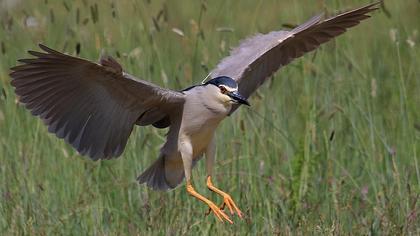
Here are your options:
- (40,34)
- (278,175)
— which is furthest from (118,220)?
(40,34)

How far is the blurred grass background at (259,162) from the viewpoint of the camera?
679cm

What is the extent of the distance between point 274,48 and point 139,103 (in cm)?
92

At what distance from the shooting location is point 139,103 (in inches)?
261

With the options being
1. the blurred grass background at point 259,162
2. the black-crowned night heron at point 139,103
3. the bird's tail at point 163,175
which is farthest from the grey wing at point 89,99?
the blurred grass background at point 259,162

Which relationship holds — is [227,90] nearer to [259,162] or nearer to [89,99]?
[89,99]

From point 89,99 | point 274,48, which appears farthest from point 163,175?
point 274,48

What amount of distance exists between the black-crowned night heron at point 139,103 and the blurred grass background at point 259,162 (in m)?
0.22

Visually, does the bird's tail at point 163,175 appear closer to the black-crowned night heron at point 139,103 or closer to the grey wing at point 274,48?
the black-crowned night heron at point 139,103

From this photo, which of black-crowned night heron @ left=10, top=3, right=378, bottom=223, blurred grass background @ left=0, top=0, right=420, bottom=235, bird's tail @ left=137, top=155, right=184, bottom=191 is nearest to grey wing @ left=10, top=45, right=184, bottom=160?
black-crowned night heron @ left=10, top=3, right=378, bottom=223

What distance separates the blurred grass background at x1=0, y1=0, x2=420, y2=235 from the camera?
679cm

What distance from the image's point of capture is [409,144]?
739cm

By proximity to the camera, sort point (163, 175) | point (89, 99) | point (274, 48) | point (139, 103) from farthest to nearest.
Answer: point (274, 48) → point (163, 175) → point (139, 103) → point (89, 99)

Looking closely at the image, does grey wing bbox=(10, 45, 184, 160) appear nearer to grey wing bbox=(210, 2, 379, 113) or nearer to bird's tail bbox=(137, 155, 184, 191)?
bird's tail bbox=(137, 155, 184, 191)

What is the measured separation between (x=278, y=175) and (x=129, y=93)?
128 cm
